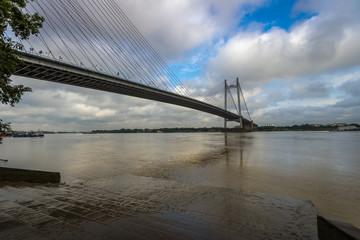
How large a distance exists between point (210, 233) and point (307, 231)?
6.22ft

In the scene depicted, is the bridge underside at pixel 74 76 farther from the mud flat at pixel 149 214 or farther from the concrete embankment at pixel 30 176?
the mud flat at pixel 149 214

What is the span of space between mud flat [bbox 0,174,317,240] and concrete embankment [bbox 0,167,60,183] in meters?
0.88

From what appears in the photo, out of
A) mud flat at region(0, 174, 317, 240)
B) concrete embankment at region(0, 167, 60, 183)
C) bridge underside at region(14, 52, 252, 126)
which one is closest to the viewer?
mud flat at region(0, 174, 317, 240)

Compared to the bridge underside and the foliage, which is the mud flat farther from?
the bridge underside

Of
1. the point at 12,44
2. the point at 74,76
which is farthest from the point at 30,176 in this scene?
the point at 74,76

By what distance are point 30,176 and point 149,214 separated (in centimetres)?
595

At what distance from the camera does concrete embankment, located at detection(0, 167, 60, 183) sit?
6977 mm

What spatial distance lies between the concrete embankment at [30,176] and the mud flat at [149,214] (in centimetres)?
88

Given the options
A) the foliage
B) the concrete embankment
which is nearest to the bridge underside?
the concrete embankment

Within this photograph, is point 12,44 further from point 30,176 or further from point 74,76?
point 74,76

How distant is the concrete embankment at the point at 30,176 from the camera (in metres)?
6.98

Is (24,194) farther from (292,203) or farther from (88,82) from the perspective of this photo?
(88,82)

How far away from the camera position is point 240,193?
568 cm

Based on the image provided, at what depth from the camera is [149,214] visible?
402 centimetres
